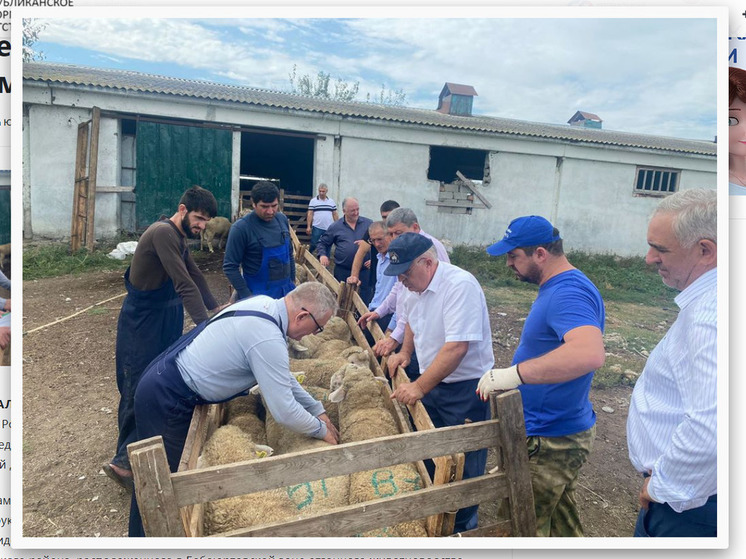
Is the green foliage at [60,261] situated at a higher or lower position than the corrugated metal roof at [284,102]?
lower

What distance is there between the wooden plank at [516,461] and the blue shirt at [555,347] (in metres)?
0.34

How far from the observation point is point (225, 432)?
8.60 ft

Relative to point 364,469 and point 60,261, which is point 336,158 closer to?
point 60,261

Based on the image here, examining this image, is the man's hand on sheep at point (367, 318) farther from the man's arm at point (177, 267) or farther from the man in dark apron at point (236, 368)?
the man in dark apron at point (236, 368)

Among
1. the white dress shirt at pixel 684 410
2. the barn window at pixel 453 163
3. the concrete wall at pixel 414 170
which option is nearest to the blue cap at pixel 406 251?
the white dress shirt at pixel 684 410

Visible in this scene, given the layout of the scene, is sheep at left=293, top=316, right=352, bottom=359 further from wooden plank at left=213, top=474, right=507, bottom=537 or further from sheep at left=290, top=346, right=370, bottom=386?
wooden plank at left=213, top=474, right=507, bottom=537

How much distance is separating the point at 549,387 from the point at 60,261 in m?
9.64

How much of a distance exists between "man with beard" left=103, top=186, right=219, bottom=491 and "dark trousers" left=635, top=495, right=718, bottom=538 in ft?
9.20

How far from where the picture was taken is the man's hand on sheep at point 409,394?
270 cm

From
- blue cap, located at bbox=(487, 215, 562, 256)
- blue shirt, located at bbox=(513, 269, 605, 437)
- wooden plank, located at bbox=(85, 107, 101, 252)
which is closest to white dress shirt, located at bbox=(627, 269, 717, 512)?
blue shirt, located at bbox=(513, 269, 605, 437)

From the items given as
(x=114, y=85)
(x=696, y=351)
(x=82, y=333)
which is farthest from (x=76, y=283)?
(x=696, y=351)

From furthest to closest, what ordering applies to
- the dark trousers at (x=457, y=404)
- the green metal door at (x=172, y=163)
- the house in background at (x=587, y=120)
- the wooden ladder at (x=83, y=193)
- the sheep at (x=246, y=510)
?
the house in background at (x=587, y=120) < the green metal door at (x=172, y=163) < the wooden ladder at (x=83, y=193) < the dark trousers at (x=457, y=404) < the sheep at (x=246, y=510)

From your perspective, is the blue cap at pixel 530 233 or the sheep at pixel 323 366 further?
the sheep at pixel 323 366

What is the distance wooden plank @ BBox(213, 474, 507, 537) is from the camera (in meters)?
1.84
